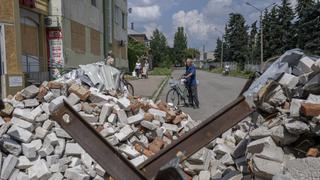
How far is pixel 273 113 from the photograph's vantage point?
555 centimetres

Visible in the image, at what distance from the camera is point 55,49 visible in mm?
17656

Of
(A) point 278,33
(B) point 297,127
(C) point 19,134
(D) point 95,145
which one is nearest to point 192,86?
(C) point 19,134

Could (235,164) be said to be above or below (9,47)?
below

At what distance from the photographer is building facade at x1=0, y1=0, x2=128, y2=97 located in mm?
12477

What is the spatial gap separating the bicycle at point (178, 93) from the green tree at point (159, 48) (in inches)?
3297

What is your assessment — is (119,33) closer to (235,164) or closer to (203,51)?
(235,164)

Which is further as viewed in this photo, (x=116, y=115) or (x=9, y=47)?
(x=9, y=47)

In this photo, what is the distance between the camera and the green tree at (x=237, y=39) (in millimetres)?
76312

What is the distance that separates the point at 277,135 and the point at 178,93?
1027cm

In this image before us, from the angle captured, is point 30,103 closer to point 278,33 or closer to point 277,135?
point 277,135

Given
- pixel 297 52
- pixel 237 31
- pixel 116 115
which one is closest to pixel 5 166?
pixel 116 115

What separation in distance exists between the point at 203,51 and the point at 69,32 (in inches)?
4934

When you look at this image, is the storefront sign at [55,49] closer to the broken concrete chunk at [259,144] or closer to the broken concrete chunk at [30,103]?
the broken concrete chunk at [30,103]

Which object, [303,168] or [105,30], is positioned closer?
[303,168]
